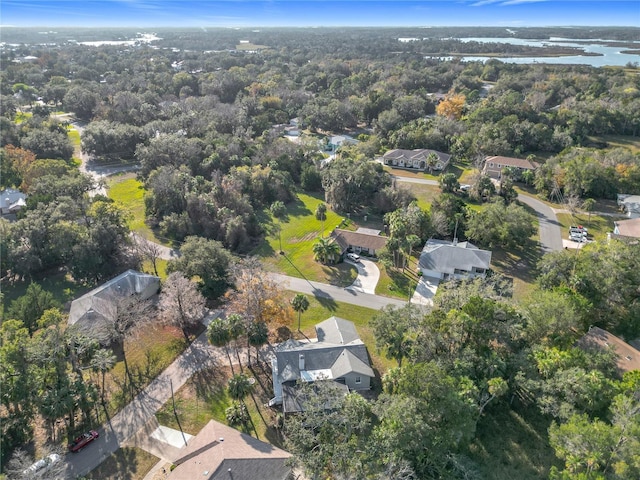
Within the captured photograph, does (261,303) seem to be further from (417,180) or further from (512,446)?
(417,180)

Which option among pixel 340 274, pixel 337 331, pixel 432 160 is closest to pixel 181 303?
pixel 337 331

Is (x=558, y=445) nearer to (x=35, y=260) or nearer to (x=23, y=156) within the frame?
(x=35, y=260)

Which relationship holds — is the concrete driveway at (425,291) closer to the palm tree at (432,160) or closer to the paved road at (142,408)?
the paved road at (142,408)

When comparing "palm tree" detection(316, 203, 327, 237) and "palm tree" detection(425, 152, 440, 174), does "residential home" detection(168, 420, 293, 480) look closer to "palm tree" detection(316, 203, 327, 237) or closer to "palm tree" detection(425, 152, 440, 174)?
"palm tree" detection(316, 203, 327, 237)

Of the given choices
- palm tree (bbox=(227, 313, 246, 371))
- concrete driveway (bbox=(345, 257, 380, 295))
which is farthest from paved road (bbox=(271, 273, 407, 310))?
palm tree (bbox=(227, 313, 246, 371))

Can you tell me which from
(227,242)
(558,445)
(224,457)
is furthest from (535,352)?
(227,242)

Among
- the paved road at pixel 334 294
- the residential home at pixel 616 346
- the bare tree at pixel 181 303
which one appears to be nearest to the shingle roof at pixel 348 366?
the paved road at pixel 334 294

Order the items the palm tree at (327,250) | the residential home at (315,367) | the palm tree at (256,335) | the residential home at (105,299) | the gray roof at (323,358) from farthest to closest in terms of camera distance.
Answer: the palm tree at (327,250) → the residential home at (105,299) → the palm tree at (256,335) → the gray roof at (323,358) → the residential home at (315,367)
